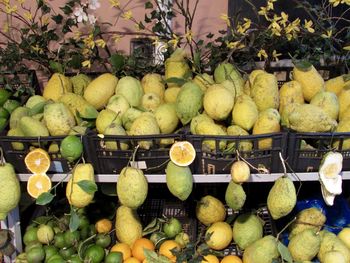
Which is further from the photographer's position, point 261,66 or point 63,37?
point 63,37

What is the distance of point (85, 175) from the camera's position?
1623 millimetres

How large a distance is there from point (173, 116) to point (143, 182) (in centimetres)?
31

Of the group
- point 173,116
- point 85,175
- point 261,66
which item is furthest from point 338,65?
point 85,175

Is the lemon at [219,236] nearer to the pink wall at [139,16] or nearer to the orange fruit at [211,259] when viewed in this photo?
the orange fruit at [211,259]

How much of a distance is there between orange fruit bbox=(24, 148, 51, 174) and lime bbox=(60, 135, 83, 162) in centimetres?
10

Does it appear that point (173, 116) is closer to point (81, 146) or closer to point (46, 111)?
point (81, 146)

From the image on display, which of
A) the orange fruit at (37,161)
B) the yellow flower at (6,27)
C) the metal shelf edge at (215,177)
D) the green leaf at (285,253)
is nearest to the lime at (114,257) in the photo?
the metal shelf edge at (215,177)

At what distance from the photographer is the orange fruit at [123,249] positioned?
6.20 ft

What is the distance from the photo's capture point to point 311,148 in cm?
163

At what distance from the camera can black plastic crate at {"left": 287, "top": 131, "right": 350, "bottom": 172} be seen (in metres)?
1.58

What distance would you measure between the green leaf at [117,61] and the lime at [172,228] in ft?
2.50

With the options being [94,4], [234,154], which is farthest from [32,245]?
[94,4]

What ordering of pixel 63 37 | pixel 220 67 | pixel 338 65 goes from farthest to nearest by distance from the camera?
pixel 63 37 → pixel 338 65 → pixel 220 67

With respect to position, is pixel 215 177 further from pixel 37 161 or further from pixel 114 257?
pixel 37 161
